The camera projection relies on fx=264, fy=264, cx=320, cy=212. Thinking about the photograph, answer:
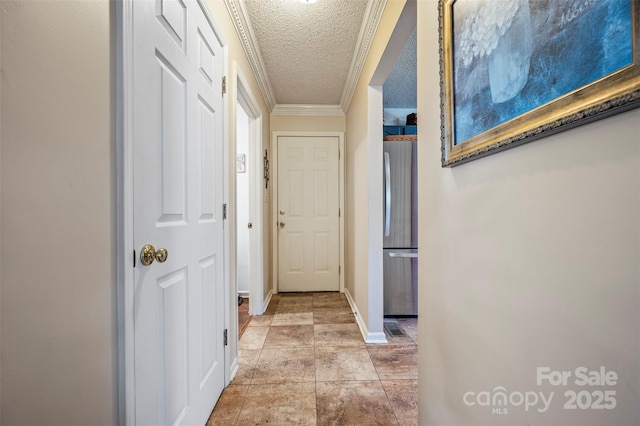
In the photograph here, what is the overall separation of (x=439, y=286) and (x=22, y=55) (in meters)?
1.28

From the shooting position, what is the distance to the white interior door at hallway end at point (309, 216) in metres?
3.54

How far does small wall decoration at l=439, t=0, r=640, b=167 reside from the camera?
403mm

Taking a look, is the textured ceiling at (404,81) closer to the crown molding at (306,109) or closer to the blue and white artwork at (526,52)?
the crown molding at (306,109)

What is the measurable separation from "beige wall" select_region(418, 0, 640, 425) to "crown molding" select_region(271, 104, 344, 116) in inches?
99.4

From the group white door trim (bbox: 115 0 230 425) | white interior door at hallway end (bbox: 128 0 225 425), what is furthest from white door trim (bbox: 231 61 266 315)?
white door trim (bbox: 115 0 230 425)

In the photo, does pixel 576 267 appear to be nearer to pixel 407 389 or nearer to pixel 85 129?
pixel 85 129

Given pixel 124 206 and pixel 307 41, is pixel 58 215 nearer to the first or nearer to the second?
pixel 124 206

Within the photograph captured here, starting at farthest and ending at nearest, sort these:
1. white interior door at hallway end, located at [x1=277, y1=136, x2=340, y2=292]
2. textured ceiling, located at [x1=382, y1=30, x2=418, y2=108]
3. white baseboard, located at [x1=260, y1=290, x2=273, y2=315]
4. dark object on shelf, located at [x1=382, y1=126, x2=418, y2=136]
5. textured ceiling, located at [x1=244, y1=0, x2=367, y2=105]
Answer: white interior door at hallway end, located at [x1=277, y1=136, x2=340, y2=292]
dark object on shelf, located at [x1=382, y1=126, x2=418, y2=136]
white baseboard, located at [x1=260, y1=290, x2=273, y2=315]
textured ceiling, located at [x1=382, y1=30, x2=418, y2=108]
textured ceiling, located at [x1=244, y1=0, x2=367, y2=105]

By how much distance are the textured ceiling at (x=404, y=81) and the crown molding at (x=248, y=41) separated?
4.10ft

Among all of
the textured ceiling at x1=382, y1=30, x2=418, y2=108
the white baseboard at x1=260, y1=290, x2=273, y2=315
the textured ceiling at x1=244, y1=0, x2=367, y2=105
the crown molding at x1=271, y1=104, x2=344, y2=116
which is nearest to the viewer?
the textured ceiling at x1=244, y1=0, x2=367, y2=105

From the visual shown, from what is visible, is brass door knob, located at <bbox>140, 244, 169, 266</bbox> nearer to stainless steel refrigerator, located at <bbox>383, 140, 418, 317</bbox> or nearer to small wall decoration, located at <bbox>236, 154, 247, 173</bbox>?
stainless steel refrigerator, located at <bbox>383, 140, 418, 317</bbox>

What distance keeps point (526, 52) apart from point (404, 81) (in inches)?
102

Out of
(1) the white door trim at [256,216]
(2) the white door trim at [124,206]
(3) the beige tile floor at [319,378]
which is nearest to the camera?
(2) the white door trim at [124,206]

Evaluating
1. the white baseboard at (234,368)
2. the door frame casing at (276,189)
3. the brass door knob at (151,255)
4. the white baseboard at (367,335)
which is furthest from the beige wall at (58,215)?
the door frame casing at (276,189)
